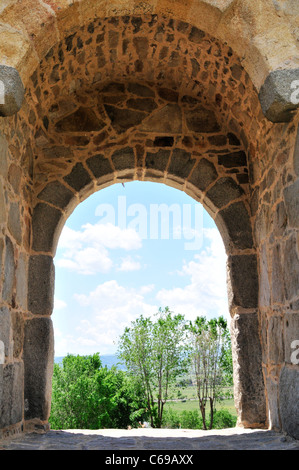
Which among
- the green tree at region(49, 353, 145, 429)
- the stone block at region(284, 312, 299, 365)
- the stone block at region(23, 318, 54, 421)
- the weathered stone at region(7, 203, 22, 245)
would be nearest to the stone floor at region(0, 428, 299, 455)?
the stone block at region(23, 318, 54, 421)

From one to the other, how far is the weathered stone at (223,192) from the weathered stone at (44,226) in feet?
4.85

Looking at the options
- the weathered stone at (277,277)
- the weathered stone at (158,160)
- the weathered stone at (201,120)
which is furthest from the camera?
the weathered stone at (201,120)

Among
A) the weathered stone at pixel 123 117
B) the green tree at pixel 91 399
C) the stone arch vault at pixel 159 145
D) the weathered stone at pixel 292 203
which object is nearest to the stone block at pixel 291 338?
the stone arch vault at pixel 159 145

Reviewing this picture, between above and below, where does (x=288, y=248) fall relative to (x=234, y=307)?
above

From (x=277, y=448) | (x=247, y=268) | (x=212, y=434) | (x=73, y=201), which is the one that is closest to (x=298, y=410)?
(x=277, y=448)

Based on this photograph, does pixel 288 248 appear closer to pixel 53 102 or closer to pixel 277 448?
pixel 277 448

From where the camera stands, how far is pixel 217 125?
13.8 feet

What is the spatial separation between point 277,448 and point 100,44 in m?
3.38

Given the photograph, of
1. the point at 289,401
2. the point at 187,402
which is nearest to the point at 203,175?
the point at 289,401

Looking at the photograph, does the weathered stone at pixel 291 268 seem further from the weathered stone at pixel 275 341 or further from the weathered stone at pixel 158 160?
the weathered stone at pixel 158 160

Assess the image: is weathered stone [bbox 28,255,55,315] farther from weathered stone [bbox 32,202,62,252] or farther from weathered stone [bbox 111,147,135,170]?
weathered stone [bbox 111,147,135,170]

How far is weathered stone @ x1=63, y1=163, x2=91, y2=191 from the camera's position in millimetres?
3982

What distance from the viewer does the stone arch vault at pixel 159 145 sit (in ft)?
8.80

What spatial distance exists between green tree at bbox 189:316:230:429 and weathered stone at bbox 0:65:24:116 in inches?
679
